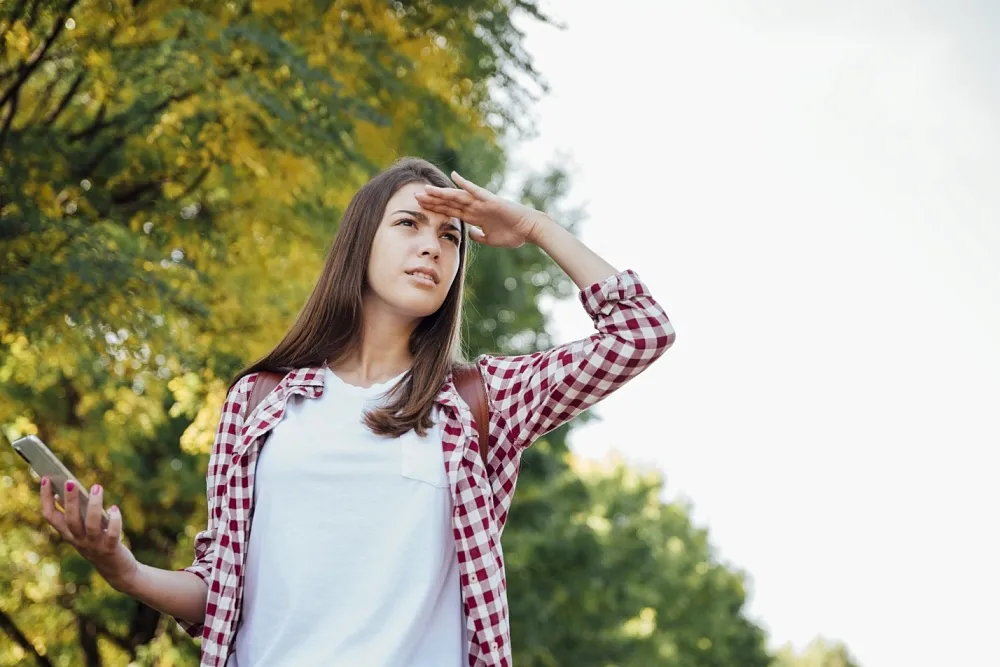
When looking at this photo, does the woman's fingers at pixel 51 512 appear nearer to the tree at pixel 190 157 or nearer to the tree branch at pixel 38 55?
the tree at pixel 190 157

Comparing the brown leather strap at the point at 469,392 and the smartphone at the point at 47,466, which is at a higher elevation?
the brown leather strap at the point at 469,392

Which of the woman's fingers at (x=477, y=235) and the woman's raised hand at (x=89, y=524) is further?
the woman's fingers at (x=477, y=235)

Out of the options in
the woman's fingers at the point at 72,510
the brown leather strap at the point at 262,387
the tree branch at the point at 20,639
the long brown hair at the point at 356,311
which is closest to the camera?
the woman's fingers at the point at 72,510

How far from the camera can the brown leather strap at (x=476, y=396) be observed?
2.37 meters

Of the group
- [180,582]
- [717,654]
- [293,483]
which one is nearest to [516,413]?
[293,483]

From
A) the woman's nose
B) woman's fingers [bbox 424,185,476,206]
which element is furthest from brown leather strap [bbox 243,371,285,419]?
woman's fingers [bbox 424,185,476,206]

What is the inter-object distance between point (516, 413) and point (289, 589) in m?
0.59

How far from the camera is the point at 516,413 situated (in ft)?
7.83

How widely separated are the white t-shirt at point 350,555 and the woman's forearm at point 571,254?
486mm

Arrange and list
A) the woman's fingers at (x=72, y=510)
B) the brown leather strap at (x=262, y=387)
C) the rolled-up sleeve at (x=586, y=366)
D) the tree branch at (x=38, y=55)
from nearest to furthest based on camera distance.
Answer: the woman's fingers at (x=72, y=510) < the rolled-up sleeve at (x=586, y=366) < the brown leather strap at (x=262, y=387) < the tree branch at (x=38, y=55)

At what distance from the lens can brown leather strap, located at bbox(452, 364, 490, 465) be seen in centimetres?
237

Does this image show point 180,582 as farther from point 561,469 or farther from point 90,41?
point 561,469

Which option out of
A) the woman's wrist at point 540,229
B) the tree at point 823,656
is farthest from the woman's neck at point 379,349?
the tree at point 823,656

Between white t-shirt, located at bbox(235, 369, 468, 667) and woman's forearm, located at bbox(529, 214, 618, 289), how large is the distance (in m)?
0.49
